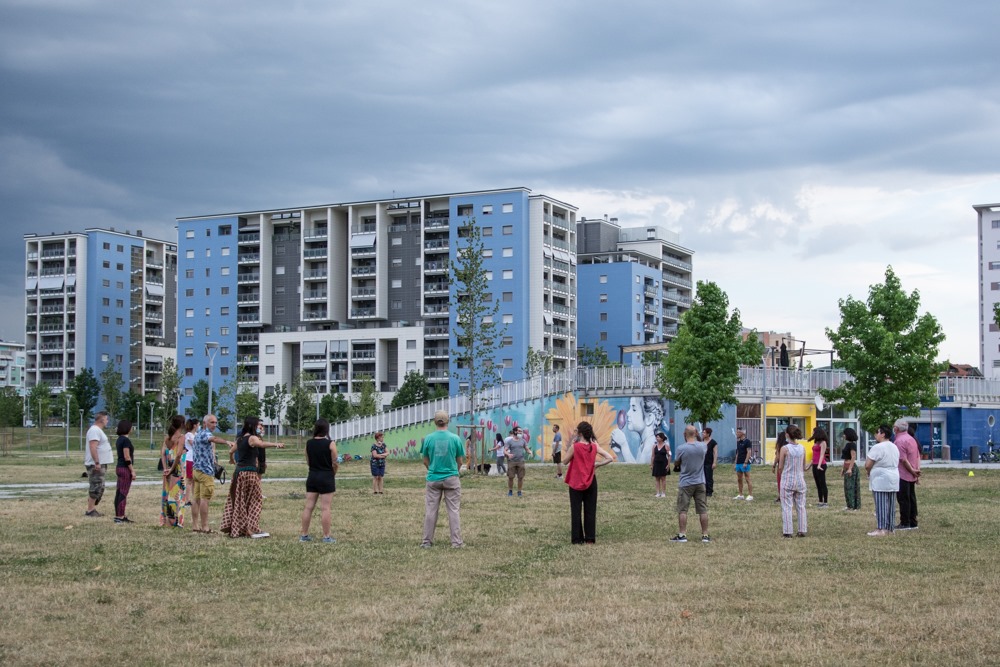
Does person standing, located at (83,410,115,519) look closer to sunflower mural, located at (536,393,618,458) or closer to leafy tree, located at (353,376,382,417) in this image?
sunflower mural, located at (536,393,618,458)

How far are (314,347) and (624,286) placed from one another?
31.7 meters

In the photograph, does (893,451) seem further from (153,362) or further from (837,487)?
(153,362)

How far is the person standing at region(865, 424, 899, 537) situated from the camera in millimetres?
17156

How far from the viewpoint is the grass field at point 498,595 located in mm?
8508

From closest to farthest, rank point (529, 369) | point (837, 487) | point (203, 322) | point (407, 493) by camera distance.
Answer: point (407, 493)
point (837, 487)
point (529, 369)
point (203, 322)

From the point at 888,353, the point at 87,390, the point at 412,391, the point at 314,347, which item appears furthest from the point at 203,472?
the point at 87,390

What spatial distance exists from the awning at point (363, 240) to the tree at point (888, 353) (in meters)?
65.6

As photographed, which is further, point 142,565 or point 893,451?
point 893,451

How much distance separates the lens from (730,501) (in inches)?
1016

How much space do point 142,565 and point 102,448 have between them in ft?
24.1

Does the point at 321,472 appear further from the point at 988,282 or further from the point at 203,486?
the point at 988,282

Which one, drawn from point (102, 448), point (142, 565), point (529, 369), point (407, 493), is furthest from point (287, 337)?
point (142, 565)

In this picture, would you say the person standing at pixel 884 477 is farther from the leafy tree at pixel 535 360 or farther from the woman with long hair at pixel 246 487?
the leafy tree at pixel 535 360

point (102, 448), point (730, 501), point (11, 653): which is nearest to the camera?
point (11, 653)
